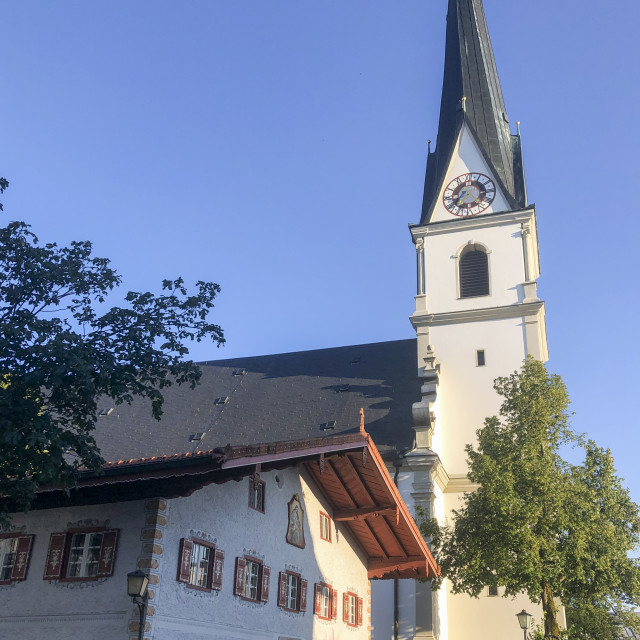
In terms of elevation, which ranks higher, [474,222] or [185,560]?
[474,222]

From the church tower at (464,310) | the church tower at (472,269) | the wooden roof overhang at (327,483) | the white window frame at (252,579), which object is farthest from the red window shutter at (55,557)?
the church tower at (472,269)

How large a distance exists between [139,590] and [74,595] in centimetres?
179

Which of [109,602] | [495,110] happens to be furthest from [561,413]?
[495,110]

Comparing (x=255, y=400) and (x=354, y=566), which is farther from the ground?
(x=255, y=400)

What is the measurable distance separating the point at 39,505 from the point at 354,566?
8688mm

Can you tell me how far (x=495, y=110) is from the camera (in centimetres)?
3769

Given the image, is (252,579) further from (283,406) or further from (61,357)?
(283,406)

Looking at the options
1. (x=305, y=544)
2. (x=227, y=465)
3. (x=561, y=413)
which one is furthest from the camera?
(x=561, y=413)

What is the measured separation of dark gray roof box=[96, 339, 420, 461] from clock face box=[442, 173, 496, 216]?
611 cm

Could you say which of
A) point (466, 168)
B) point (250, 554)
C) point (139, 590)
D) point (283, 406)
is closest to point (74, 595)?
point (139, 590)

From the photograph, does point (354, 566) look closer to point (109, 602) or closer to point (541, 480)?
point (541, 480)

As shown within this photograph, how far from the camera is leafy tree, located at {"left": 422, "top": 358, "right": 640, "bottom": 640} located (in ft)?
60.3

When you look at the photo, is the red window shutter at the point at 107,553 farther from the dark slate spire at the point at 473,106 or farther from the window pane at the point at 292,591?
the dark slate spire at the point at 473,106

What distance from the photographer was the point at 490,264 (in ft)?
104
